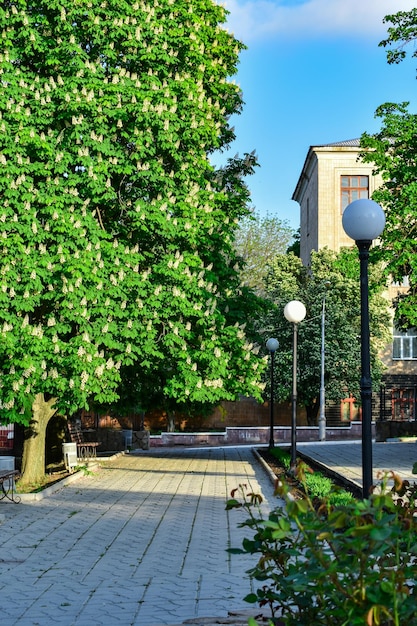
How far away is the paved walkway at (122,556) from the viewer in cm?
735

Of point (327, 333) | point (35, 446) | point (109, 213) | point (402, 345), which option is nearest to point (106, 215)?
point (109, 213)

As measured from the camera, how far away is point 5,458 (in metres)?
18.2

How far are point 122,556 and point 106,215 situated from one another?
11.5 meters

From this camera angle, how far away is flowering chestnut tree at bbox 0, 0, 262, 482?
A: 17.0m

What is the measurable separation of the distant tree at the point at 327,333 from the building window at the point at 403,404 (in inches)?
260

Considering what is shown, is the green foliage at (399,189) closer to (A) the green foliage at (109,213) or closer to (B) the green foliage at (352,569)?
(A) the green foliage at (109,213)

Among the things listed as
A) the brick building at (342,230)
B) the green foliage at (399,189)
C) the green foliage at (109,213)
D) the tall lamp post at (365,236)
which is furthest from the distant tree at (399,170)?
the brick building at (342,230)

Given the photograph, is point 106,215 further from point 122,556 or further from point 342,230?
point 342,230

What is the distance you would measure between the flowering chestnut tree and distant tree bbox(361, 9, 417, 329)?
7.73 m

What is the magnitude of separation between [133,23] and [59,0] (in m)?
1.84

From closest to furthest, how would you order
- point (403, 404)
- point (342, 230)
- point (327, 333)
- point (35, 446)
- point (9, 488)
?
point (9, 488), point (35, 446), point (327, 333), point (403, 404), point (342, 230)

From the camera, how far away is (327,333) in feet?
144

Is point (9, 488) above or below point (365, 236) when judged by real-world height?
below

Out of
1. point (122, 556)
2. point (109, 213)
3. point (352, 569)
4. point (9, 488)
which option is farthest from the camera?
point (109, 213)
